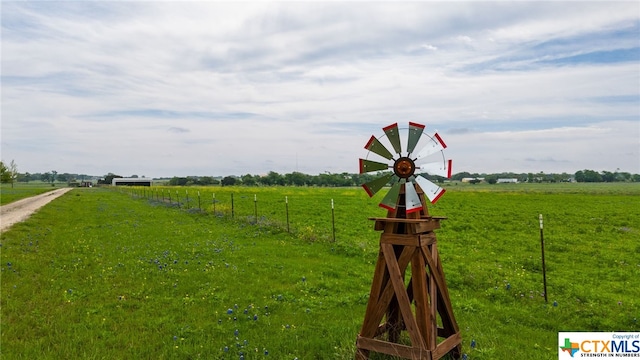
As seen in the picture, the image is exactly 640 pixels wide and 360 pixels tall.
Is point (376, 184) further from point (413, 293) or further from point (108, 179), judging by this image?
point (108, 179)

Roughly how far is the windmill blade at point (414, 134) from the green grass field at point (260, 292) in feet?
11.3

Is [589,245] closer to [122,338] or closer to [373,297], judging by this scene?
[373,297]

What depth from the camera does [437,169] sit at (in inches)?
249

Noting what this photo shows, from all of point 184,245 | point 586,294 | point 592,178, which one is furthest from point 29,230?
point 592,178

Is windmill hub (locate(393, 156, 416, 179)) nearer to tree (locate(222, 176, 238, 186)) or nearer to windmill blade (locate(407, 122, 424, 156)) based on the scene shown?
windmill blade (locate(407, 122, 424, 156))

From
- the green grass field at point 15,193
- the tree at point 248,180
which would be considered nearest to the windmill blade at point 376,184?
the green grass field at point 15,193

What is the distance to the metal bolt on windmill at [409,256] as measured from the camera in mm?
5996

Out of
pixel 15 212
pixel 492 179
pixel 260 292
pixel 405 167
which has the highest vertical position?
pixel 405 167

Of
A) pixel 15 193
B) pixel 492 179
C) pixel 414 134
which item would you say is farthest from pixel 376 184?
pixel 492 179

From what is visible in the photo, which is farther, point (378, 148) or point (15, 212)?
point (15, 212)

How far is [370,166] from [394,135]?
2.06 ft

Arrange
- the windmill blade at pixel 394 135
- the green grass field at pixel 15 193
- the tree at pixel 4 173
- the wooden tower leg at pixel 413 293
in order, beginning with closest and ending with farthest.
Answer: the wooden tower leg at pixel 413 293
the windmill blade at pixel 394 135
the green grass field at pixel 15 193
the tree at pixel 4 173

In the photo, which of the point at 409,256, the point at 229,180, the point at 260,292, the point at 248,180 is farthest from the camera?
the point at 229,180

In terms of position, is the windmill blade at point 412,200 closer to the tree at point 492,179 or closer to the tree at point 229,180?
the tree at point 229,180
